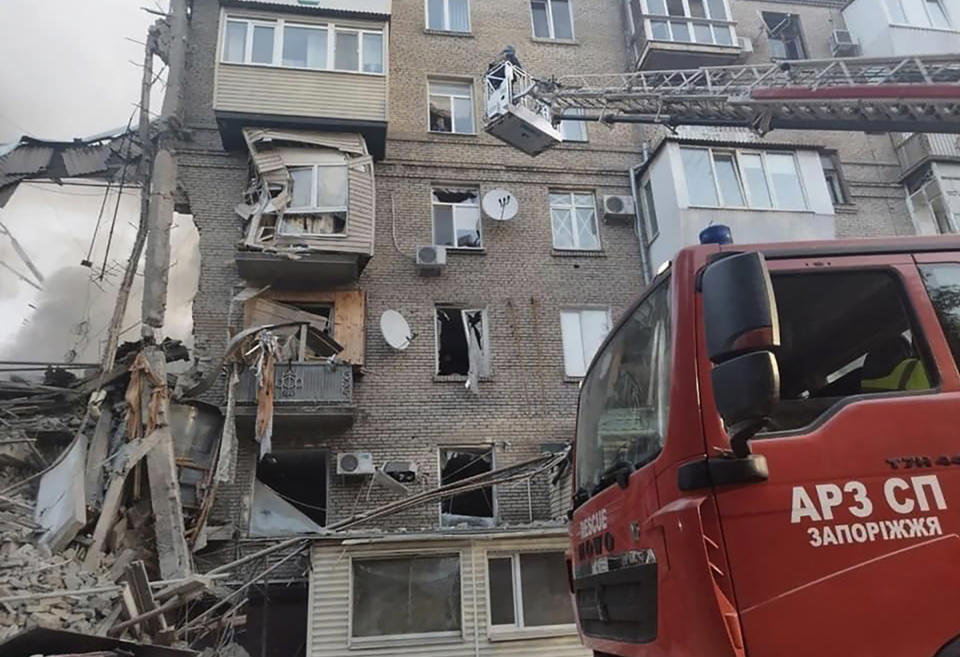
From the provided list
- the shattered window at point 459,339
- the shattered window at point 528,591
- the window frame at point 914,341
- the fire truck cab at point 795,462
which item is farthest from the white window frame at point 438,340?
the window frame at point 914,341

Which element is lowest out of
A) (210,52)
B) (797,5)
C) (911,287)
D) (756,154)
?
(911,287)

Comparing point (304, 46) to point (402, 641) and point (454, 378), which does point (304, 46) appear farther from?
point (402, 641)

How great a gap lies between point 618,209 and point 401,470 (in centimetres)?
817

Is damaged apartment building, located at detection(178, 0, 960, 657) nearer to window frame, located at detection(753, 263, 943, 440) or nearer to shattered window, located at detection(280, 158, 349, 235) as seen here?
shattered window, located at detection(280, 158, 349, 235)

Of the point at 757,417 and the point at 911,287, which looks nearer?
the point at 757,417

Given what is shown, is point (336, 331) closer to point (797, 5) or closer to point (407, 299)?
point (407, 299)

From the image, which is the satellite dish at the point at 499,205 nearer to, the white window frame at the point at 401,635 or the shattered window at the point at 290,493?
the shattered window at the point at 290,493

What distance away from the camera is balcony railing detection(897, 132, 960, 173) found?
54.7ft

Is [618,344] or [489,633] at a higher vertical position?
[618,344]

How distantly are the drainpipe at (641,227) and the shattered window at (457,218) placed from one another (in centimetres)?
390

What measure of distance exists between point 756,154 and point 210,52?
1355cm

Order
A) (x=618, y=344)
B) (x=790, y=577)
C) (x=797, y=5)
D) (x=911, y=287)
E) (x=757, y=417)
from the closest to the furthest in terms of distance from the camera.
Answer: (x=757, y=417) → (x=790, y=577) → (x=911, y=287) → (x=618, y=344) → (x=797, y=5)

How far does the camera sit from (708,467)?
8.43 feet

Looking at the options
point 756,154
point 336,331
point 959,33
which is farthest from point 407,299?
point 959,33
